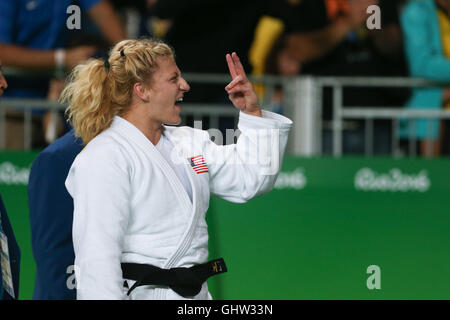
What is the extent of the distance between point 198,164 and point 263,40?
2.99m

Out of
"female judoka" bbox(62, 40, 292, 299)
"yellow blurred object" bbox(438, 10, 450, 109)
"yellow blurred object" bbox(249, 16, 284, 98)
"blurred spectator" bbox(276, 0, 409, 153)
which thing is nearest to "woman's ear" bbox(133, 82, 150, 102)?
"female judoka" bbox(62, 40, 292, 299)

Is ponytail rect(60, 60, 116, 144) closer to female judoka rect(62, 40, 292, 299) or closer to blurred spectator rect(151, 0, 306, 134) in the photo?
female judoka rect(62, 40, 292, 299)

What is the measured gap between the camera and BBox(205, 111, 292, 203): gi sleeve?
10.2 ft

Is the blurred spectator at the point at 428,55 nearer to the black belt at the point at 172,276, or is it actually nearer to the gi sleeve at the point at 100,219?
the black belt at the point at 172,276

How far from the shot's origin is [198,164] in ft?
9.99

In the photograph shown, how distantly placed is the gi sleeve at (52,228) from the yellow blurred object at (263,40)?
9.01 ft

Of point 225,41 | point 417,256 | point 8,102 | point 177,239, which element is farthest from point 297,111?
point 177,239

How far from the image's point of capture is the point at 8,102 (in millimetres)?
5430

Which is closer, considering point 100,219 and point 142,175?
point 100,219

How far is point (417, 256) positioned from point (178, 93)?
3.20 meters

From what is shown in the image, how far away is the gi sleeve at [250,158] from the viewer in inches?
122

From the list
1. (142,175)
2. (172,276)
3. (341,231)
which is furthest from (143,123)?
(341,231)

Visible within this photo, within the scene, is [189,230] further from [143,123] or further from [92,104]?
[92,104]
